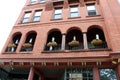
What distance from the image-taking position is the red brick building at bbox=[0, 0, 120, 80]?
12.1 meters

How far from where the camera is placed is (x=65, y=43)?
15.3 m

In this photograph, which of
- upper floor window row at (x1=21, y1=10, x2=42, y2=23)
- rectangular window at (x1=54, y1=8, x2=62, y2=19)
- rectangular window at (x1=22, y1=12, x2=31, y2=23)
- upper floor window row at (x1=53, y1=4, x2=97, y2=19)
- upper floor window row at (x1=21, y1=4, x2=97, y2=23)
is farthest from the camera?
rectangular window at (x1=22, y1=12, x2=31, y2=23)

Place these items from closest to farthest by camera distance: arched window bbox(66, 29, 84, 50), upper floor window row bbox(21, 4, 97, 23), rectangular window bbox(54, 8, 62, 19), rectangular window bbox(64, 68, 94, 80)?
rectangular window bbox(64, 68, 94, 80) < arched window bbox(66, 29, 84, 50) < upper floor window row bbox(21, 4, 97, 23) < rectangular window bbox(54, 8, 62, 19)

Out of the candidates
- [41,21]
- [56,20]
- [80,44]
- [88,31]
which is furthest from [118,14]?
[41,21]

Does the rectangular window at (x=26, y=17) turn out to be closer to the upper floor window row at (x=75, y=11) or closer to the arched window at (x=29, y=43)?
the arched window at (x=29, y=43)

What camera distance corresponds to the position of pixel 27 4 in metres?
20.5

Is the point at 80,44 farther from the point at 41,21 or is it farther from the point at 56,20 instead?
the point at 41,21

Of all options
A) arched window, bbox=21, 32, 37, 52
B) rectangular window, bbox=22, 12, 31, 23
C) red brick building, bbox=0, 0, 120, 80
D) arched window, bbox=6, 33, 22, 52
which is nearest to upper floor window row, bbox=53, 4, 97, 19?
red brick building, bbox=0, 0, 120, 80

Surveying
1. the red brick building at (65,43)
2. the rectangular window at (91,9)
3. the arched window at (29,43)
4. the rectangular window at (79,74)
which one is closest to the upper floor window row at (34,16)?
the red brick building at (65,43)

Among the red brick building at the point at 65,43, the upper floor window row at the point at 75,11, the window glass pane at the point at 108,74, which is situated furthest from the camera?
the upper floor window row at the point at 75,11

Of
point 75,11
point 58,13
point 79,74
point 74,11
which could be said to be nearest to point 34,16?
point 58,13

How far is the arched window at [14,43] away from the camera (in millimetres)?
15738

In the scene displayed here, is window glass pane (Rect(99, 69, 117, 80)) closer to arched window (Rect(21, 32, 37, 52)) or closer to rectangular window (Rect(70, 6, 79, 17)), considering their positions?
rectangular window (Rect(70, 6, 79, 17))

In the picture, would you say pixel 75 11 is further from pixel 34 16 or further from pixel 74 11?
pixel 34 16
